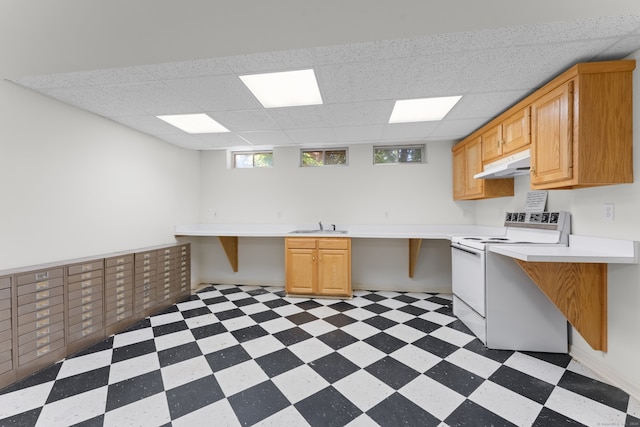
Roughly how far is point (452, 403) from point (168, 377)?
6.37 ft

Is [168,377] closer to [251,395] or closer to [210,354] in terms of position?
[210,354]

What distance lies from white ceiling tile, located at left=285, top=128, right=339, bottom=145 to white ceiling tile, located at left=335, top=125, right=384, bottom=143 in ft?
0.31

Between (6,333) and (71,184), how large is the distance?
1276 mm

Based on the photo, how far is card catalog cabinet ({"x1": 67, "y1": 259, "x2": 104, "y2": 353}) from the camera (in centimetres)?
214

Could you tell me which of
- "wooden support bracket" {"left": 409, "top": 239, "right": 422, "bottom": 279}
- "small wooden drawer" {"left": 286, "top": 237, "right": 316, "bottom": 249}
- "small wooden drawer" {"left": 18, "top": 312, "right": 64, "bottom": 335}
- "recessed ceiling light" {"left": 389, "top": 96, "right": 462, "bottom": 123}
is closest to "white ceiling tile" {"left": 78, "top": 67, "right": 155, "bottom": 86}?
"small wooden drawer" {"left": 18, "top": 312, "right": 64, "bottom": 335}

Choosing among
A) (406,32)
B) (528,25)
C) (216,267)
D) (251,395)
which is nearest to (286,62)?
(406,32)

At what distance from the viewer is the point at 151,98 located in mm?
2221

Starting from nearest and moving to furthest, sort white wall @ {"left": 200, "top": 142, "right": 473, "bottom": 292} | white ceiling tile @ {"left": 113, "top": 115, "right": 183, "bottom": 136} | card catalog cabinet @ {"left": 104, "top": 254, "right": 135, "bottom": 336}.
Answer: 1. card catalog cabinet @ {"left": 104, "top": 254, "right": 135, "bottom": 336}
2. white ceiling tile @ {"left": 113, "top": 115, "right": 183, "bottom": 136}
3. white wall @ {"left": 200, "top": 142, "right": 473, "bottom": 292}

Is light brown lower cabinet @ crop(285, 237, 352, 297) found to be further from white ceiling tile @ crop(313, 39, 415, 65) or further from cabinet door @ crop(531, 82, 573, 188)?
white ceiling tile @ crop(313, 39, 415, 65)

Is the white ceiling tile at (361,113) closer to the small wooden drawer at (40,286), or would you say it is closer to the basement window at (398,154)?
the basement window at (398,154)

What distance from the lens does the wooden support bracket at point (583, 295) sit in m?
1.80

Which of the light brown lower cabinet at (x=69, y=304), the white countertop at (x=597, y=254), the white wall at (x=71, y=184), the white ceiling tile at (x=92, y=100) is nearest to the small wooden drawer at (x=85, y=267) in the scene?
the light brown lower cabinet at (x=69, y=304)

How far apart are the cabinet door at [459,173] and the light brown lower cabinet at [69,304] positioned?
4004 mm

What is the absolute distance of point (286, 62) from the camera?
1716mm
